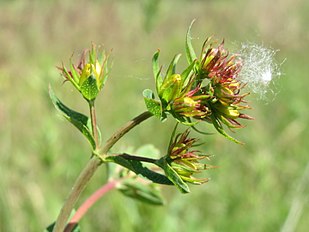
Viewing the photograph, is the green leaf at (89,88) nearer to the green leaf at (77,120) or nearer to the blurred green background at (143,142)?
the green leaf at (77,120)

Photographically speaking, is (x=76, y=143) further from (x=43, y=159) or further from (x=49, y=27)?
(x=49, y=27)

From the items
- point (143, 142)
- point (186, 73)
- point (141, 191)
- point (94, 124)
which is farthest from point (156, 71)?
point (143, 142)

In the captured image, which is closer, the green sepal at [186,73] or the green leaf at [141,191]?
the green sepal at [186,73]

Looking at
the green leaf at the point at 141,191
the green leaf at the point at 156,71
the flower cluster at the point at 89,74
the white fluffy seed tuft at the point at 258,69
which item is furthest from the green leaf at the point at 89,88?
the green leaf at the point at 141,191

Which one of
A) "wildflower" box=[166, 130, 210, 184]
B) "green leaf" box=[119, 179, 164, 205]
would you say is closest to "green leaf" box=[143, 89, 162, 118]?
"wildflower" box=[166, 130, 210, 184]

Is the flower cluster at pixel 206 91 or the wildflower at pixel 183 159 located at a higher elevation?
the flower cluster at pixel 206 91

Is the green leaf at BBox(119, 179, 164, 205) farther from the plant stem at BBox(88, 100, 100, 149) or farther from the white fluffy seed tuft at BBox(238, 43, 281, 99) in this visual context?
the white fluffy seed tuft at BBox(238, 43, 281, 99)
